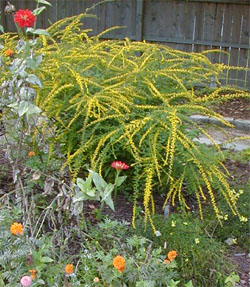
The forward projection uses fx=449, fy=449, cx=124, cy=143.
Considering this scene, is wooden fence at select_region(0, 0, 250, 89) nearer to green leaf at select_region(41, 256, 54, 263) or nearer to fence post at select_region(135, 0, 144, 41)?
fence post at select_region(135, 0, 144, 41)

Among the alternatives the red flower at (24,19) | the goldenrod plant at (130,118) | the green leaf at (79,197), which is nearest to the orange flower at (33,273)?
the green leaf at (79,197)

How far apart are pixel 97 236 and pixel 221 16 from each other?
5.25 meters

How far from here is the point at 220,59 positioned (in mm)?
6602

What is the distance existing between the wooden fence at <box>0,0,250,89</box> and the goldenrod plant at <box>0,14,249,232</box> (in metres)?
3.89

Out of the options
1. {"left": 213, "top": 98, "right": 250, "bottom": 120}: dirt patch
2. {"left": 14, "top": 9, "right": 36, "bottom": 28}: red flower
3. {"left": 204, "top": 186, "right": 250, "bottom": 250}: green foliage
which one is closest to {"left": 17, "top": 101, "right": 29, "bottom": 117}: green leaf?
{"left": 14, "top": 9, "right": 36, "bottom": 28}: red flower

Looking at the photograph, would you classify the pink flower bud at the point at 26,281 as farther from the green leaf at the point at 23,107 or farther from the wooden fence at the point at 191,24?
the wooden fence at the point at 191,24

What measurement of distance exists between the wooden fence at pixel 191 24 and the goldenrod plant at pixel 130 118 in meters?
3.89

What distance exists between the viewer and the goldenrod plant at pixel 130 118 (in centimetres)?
218

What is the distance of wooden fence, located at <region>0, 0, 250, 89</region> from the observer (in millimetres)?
6461

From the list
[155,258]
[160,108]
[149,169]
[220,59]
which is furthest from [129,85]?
[220,59]

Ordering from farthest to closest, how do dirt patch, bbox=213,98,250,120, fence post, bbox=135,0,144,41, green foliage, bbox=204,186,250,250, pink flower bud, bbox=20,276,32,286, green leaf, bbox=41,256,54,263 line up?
fence post, bbox=135,0,144,41
dirt patch, bbox=213,98,250,120
green foliage, bbox=204,186,250,250
green leaf, bbox=41,256,54,263
pink flower bud, bbox=20,276,32,286

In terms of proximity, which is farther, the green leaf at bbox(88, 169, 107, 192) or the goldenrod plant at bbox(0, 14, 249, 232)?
the goldenrod plant at bbox(0, 14, 249, 232)

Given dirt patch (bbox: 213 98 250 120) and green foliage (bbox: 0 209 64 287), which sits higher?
green foliage (bbox: 0 209 64 287)

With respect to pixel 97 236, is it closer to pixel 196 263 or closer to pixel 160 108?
pixel 196 263
